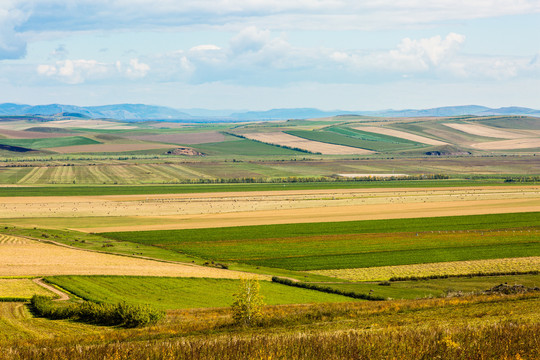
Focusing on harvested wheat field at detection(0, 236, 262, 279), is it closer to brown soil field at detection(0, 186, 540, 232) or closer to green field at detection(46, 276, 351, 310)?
green field at detection(46, 276, 351, 310)

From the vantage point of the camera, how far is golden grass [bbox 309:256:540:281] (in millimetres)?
50719

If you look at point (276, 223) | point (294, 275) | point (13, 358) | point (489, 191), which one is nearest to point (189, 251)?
point (294, 275)

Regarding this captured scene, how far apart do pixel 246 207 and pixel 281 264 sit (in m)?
42.6

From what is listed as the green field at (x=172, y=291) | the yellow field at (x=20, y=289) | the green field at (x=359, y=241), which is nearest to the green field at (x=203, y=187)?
the green field at (x=359, y=241)

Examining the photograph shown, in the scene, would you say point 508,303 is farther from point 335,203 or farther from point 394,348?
point 335,203

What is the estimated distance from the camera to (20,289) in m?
43.1

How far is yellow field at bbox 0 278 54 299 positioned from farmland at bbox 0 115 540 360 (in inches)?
5.2

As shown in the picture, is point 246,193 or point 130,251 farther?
point 246,193

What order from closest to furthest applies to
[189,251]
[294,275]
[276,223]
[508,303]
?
[508,303]
[294,275]
[189,251]
[276,223]

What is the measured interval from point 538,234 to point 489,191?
175ft

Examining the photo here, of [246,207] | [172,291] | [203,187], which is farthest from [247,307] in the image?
[203,187]

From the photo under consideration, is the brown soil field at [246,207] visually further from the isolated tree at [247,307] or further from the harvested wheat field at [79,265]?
the isolated tree at [247,307]

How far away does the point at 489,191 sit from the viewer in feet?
394

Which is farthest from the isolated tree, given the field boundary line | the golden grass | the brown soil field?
the brown soil field
